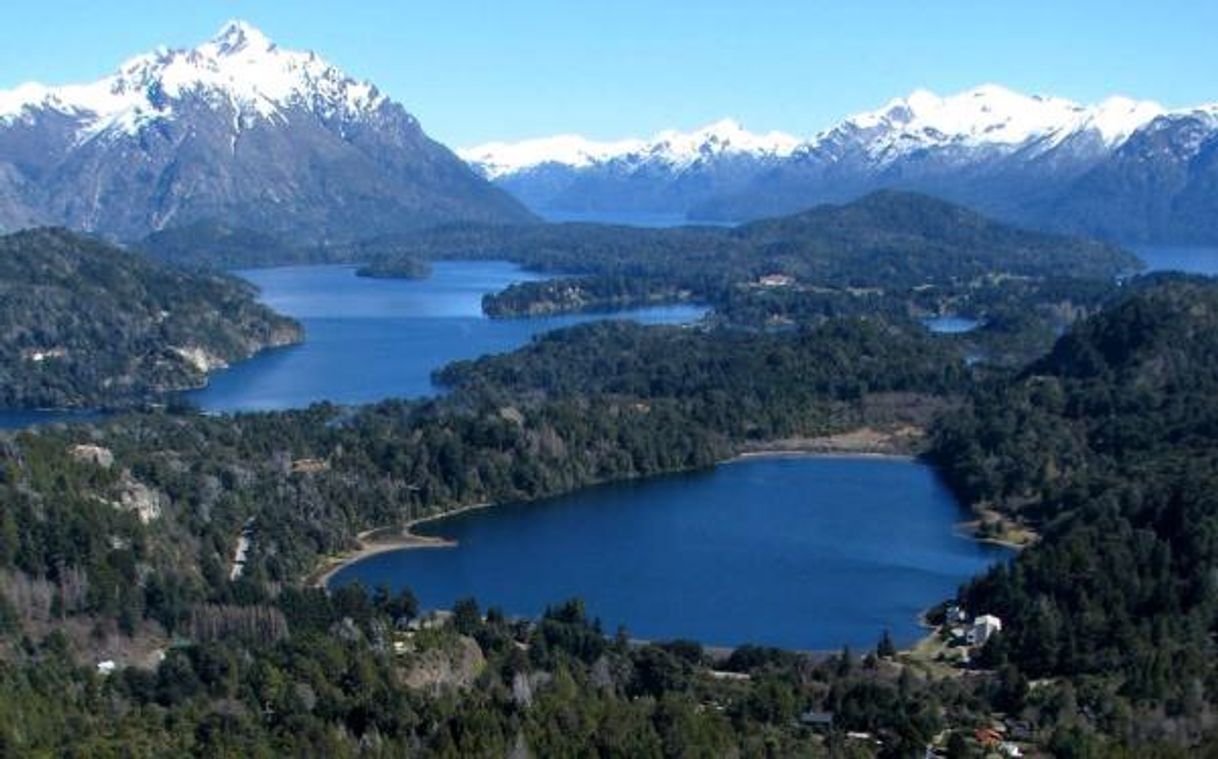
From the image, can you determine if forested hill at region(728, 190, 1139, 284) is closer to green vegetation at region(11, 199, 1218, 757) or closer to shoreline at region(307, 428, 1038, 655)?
green vegetation at region(11, 199, 1218, 757)

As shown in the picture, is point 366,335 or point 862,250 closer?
point 366,335

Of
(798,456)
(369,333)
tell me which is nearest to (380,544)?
(798,456)

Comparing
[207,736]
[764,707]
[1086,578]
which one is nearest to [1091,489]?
[1086,578]

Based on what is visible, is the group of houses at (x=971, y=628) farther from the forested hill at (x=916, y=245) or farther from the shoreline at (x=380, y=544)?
the forested hill at (x=916, y=245)

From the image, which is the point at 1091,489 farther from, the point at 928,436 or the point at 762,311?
the point at 762,311

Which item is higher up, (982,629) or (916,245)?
(916,245)

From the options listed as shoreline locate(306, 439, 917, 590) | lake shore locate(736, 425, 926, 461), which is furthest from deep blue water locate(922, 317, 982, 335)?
shoreline locate(306, 439, 917, 590)

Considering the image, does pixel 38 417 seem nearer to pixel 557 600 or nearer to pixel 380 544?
pixel 380 544
